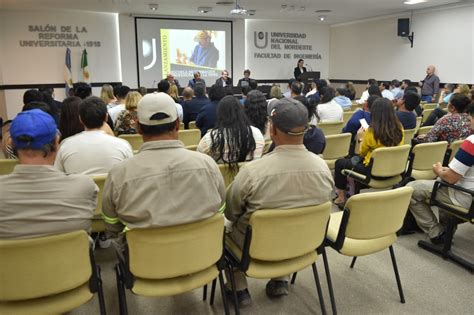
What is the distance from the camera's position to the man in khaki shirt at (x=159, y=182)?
1.77m

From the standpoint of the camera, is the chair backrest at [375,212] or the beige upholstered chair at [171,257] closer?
the beige upholstered chair at [171,257]

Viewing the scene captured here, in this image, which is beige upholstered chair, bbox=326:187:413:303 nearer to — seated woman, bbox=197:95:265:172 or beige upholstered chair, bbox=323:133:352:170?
seated woman, bbox=197:95:265:172

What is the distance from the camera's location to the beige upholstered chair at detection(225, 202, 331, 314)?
1.91 metres

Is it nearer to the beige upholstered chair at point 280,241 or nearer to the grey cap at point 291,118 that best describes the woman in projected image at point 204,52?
the grey cap at point 291,118

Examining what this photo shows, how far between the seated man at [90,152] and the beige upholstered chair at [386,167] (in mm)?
2197

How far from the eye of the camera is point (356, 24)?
43.5 feet

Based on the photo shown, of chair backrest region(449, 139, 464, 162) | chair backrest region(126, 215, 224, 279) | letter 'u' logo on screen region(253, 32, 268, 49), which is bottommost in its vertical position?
chair backrest region(126, 215, 224, 279)

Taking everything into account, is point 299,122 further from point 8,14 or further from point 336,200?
point 8,14

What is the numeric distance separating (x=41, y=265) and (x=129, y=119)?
3.07 metres

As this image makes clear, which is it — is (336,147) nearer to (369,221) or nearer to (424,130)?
(424,130)

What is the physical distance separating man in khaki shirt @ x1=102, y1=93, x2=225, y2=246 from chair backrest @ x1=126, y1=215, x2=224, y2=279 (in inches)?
1.7

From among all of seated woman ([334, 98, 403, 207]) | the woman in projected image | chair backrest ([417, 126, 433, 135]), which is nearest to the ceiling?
the woman in projected image

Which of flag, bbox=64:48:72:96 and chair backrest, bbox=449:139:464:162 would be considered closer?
chair backrest, bbox=449:139:464:162

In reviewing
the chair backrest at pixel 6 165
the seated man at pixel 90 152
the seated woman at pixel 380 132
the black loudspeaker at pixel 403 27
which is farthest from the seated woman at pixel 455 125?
the black loudspeaker at pixel 403 27
